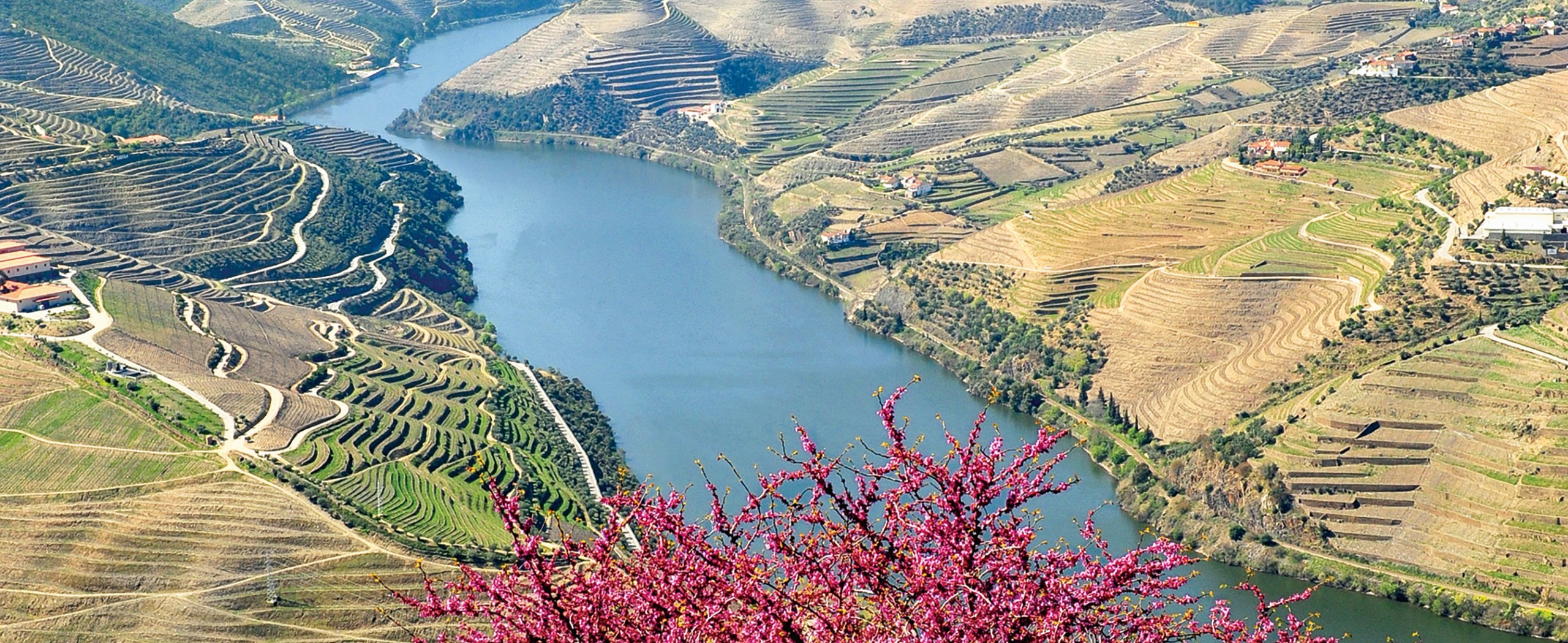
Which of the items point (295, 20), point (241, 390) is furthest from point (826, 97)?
point (241, 390)

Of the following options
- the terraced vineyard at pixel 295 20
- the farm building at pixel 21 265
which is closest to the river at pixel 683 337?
the farm building at pixel 21 265

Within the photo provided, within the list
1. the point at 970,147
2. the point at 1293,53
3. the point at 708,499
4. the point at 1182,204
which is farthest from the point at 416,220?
the point at 1293,53

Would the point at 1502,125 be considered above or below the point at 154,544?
below

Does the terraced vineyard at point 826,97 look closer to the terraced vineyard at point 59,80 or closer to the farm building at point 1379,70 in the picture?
the farm building at point 1379,70

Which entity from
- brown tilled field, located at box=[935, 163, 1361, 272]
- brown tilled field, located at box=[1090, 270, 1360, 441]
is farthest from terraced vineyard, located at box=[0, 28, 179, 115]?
brown tilled field, located at box=[1090, 270, 1360, 441]

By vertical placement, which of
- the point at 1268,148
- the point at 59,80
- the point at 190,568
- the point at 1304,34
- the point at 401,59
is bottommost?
the point at 1304,34

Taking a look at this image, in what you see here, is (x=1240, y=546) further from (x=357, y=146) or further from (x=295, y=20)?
(x=295, y=20)

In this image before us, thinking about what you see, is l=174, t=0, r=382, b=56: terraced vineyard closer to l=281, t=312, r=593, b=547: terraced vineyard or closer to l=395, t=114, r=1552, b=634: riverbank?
l=281, t=312, r=593, b=547: terraced vineyard
